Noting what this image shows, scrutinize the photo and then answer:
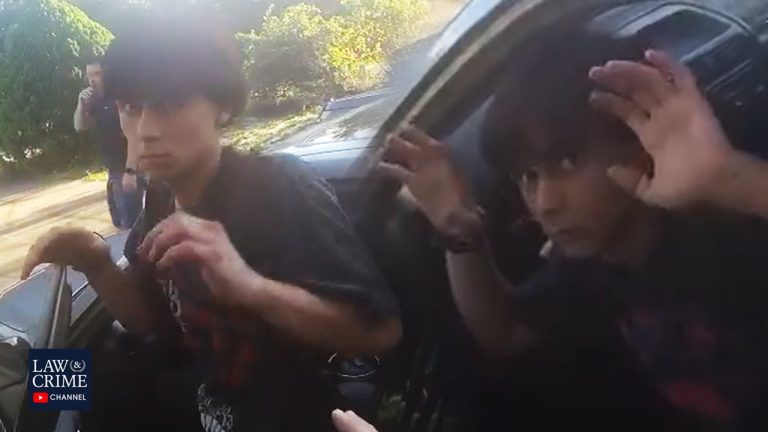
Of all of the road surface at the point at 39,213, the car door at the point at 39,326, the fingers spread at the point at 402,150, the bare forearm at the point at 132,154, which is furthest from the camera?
the car door at the point at 39,326

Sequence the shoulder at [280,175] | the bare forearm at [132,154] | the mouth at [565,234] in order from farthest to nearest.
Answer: the bare forearm at [132,154] → the shoulder at [280,175] → the mouth at [565,234]

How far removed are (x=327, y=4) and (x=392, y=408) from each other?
2.24 ft

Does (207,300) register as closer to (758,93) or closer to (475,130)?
(475,130)

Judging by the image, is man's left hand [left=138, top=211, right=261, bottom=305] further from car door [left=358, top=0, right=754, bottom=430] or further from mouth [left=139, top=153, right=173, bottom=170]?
car door [left=358, top=0, right=754, bottom=430]

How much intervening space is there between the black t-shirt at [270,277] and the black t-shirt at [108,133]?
106 mm

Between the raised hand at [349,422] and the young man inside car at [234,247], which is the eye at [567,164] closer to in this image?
the young man inside car at [234,247]

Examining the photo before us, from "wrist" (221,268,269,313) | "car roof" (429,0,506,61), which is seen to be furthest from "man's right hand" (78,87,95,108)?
"car roof" (429,0,506,61)

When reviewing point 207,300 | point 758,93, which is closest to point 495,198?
point 758,93

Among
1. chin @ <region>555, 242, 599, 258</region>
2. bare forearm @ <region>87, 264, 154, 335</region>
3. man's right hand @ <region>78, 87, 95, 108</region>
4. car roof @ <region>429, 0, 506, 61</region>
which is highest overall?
car roof @ <region>429, 0, 506, 61</region>

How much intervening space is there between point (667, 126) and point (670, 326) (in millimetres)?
280

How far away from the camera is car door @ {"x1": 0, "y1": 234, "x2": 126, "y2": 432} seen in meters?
2.01

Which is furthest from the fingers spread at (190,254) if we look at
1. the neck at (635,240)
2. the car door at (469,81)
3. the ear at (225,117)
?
the neck at (635,240)

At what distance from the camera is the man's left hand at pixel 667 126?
1315 millimetres

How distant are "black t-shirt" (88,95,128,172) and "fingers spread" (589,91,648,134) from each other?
2.90ft
